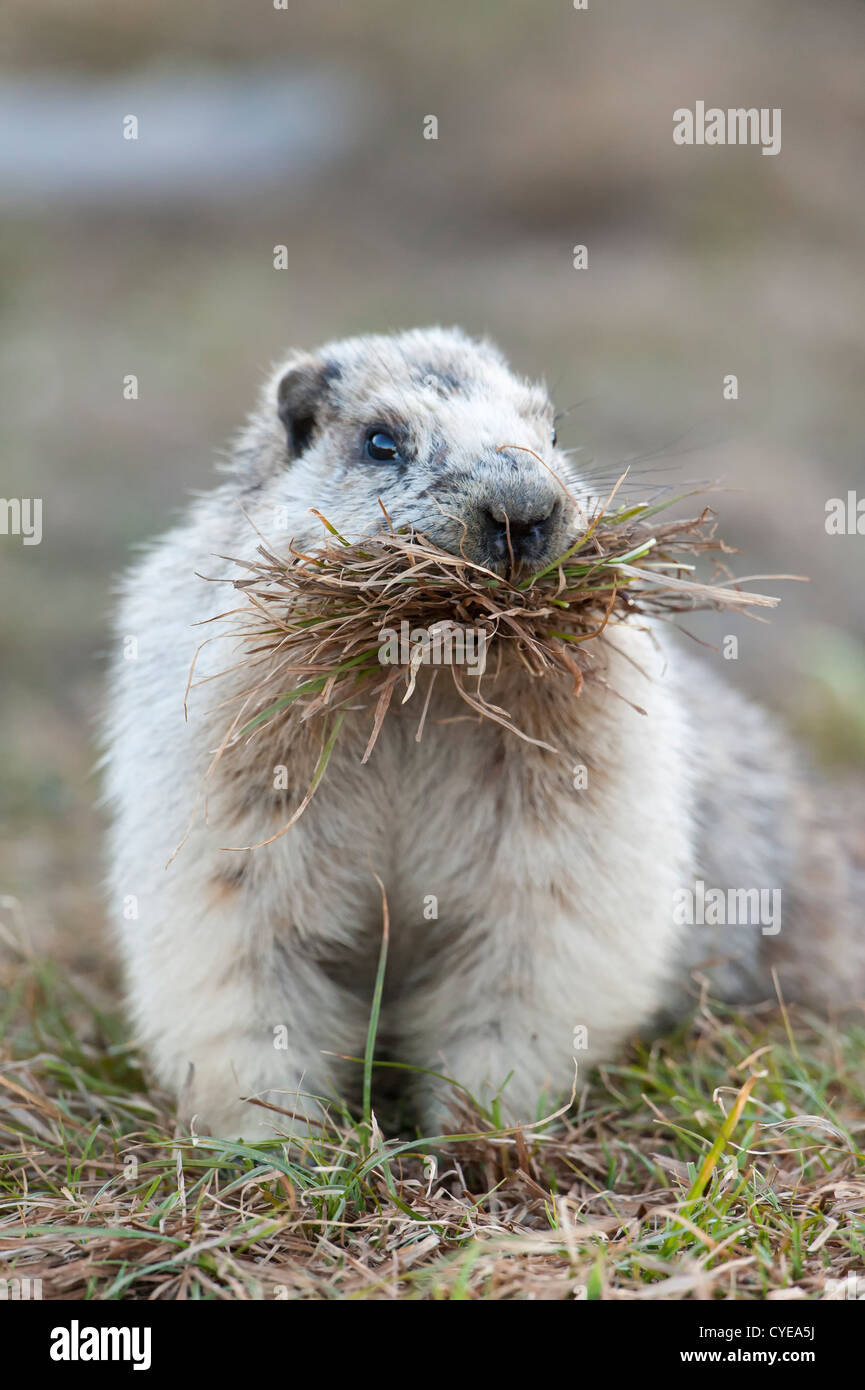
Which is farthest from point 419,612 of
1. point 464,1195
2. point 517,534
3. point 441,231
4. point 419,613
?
point 441,231

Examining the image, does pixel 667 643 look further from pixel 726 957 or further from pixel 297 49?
pixel 297 49

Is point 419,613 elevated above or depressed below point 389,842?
above

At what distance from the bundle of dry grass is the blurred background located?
717cm

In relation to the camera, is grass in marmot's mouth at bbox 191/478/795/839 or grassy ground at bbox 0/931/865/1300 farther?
grass in marmot's mouth at bbox 191/478/795/839

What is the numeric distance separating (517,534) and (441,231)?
17153mm

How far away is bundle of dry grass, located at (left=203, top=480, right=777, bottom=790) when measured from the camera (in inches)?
142

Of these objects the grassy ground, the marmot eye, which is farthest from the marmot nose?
the grassy ground

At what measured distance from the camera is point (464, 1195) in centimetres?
391

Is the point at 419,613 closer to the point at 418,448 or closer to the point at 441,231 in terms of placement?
the point at 418,448

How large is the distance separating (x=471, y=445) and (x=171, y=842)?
1776 millimetres

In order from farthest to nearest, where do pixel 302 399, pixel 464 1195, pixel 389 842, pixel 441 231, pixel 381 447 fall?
pixel 441 231
pixel 302 399
pixel 389 842
pixel 381 447
pixel 464 1195

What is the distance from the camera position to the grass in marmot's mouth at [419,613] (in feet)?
11.9

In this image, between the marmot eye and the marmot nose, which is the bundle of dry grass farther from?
the marmot eye

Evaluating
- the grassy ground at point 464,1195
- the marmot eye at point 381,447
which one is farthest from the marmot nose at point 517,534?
the grassy ground at point 464,1195
